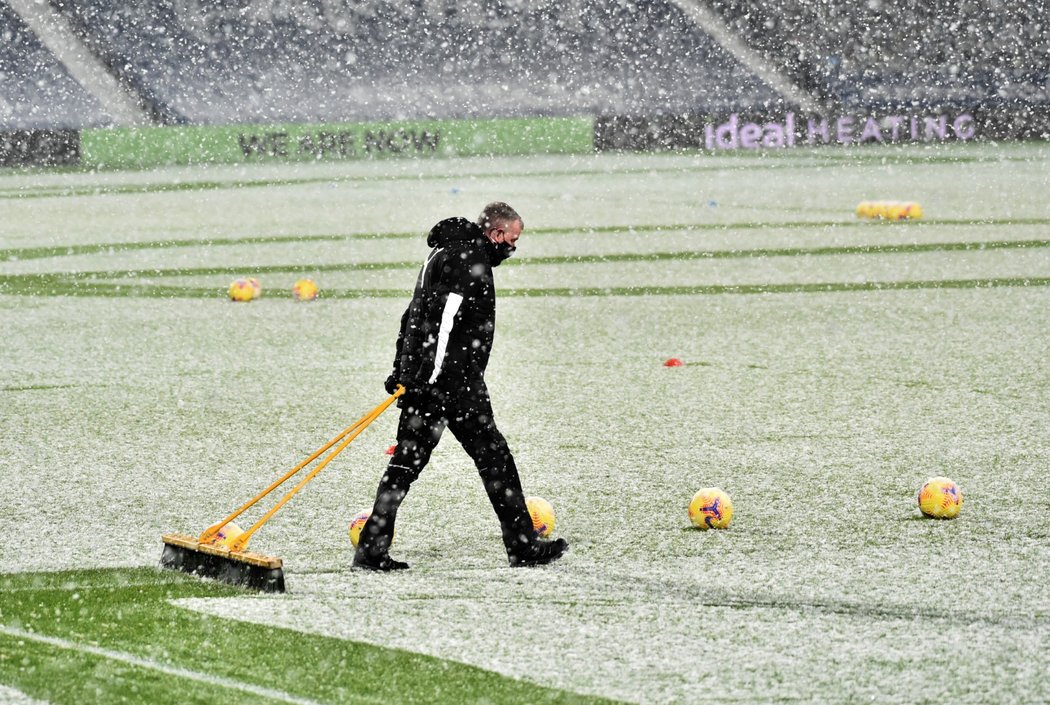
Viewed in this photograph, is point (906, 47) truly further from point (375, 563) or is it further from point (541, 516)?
point (375, 563)

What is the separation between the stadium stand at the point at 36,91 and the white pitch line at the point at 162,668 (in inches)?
1633

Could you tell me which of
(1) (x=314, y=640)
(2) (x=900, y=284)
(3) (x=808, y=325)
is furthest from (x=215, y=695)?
(2) (x=900, y=284)

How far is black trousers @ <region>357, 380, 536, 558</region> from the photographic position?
19.7 feet

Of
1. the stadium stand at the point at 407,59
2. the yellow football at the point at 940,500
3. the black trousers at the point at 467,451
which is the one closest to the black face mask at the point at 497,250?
the black trousers at the point at 467,451

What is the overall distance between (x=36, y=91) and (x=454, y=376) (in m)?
42.3

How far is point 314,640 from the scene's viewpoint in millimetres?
5141

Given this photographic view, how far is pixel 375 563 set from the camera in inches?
238

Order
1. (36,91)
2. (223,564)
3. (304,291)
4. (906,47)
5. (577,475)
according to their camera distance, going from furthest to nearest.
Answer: (906,47) < (36,91) < (304,291) < (577,475) < (223,564)

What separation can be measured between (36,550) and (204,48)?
43.7 m

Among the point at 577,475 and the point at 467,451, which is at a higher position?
the point at 467,451

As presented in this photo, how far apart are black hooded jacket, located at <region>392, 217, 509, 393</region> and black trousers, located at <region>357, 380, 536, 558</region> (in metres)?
0.07

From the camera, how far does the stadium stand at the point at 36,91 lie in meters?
45.2

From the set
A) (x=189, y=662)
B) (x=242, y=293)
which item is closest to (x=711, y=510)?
(x=189, y=662)

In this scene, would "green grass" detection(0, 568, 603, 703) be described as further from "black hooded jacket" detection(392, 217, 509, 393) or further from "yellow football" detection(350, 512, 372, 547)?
"black hooded jacket" detection(392, 217, 509, 393)
